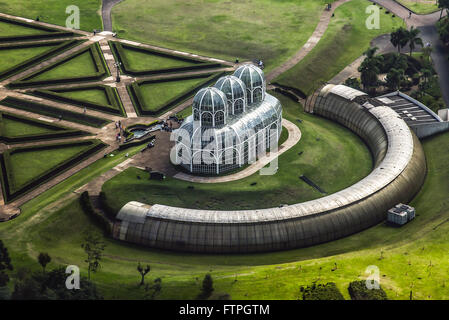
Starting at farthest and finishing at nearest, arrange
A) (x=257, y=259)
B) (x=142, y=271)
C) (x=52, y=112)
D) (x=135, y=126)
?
(x=52, y=112) → (x=135, y=126) → (x=257, y=259) → (x=142, y=271)

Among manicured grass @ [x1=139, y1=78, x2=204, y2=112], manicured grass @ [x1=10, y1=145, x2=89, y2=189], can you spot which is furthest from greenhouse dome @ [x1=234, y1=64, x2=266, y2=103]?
manicured grass @ [x1=10, y1=145, x2=89, y2=189]

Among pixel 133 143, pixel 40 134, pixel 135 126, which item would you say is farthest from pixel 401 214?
pixel 40 134

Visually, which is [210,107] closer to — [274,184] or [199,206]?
[274,184]

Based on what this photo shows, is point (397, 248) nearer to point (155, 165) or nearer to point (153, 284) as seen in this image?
point (153, 284)

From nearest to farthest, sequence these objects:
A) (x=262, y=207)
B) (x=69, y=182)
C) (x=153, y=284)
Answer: (x=153, y=284) → (x=262, y=207) → (x=69, y=182)
